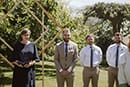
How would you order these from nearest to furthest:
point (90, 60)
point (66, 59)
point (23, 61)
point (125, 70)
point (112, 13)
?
1. point (125, 70)
2. point (23, 61)
3. point (66, 59)
4. point (90, 60)
5. point (112, 13)

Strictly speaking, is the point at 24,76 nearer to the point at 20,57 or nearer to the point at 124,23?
the point at 20,57

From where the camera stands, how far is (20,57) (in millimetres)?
6965

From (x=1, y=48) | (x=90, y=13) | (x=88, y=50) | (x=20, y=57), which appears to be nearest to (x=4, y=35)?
(x=1, y=48)

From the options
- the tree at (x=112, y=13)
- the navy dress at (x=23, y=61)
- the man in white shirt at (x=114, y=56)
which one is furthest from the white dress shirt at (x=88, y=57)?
the tree at (x=112, y=13)

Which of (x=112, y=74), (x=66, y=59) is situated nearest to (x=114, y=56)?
(x=112, y=74)

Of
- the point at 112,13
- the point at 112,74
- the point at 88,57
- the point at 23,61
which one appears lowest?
the point at 112,74

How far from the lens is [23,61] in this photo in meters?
6.95

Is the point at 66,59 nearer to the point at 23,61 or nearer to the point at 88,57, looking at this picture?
the point at 88,57

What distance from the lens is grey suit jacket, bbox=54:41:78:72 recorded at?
7.84 metres

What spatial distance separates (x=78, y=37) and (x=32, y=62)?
8241 mm

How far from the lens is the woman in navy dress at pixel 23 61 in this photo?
688 cm

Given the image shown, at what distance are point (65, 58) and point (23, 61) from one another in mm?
1206

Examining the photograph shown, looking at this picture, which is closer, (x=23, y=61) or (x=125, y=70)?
(x=125, y=70)

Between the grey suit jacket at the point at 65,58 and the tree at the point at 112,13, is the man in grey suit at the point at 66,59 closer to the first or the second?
the grey suit jacket at the point at 65,58
